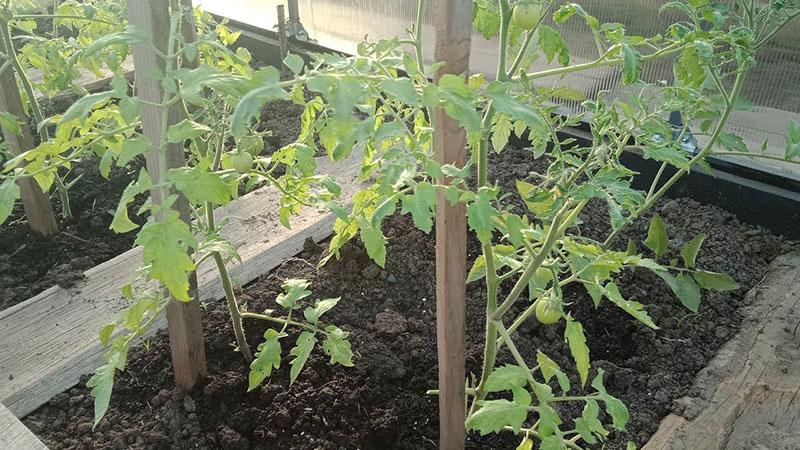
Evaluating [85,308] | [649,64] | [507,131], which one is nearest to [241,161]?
[507,131]

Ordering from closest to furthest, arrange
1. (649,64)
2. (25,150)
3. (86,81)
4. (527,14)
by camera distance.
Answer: (527,14) → (25,150) → (649,64) → (86,81)

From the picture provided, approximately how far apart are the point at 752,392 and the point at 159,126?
1.53 metres

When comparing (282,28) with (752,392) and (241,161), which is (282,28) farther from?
(752,392)

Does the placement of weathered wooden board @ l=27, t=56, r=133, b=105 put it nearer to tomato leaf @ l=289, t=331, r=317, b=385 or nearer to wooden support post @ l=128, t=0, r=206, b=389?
wooden support post @ l=128, t=0, r=206, b=389

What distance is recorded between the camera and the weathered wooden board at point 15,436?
1448 mm

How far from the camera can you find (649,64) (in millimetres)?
2570

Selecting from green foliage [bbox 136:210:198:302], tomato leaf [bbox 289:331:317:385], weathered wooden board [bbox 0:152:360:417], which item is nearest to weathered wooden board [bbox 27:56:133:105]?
weathered wooden board [bbox 0:152:360:417]

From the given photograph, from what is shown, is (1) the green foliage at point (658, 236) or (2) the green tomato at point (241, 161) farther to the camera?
(1) the green foliage at point (658, 236)

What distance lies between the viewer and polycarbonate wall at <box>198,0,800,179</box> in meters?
2.31

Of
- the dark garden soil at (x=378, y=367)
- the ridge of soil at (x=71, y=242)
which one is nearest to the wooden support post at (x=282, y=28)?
the ridge of soil at (x=71, y=242)

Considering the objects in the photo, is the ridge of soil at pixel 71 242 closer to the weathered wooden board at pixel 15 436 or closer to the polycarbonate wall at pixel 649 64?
the weathered wooden board at pixel 15 436

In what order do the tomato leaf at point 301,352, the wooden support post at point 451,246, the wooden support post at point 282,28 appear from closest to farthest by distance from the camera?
1. the wooden support post at point 451,246
2. the tomato leaf at point 301,352
3. the wooden support post at point 282,28

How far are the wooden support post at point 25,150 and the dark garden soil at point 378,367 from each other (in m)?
0.72

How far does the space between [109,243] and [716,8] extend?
191 cm
